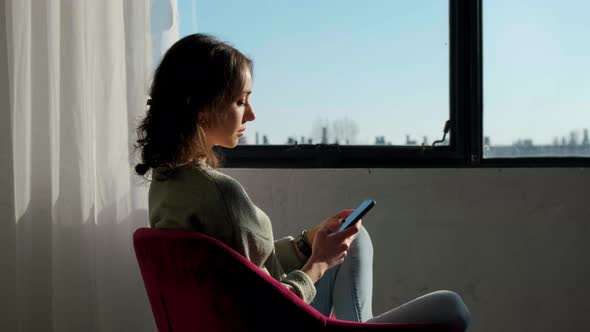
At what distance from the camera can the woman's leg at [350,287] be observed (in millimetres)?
1367

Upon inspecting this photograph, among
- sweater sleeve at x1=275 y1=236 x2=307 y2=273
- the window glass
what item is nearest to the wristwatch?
sweater sleeve at x1=275 y1=236 x2=307 y2=273

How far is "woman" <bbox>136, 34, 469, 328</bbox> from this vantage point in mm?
1104

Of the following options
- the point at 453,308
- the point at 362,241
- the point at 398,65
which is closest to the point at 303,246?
the point at 362,241

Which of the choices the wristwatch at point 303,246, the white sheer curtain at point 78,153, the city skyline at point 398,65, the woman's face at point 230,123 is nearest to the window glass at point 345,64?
the city skyline at point 398,65

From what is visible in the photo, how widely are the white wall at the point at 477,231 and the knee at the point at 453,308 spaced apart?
3.01ft

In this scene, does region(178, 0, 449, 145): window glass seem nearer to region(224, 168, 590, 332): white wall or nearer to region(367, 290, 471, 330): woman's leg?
region(224, 168, 590, 332): white wall

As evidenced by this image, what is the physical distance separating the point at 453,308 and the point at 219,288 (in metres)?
0.38

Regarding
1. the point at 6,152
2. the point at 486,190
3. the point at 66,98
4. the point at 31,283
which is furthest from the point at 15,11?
the point at 486,190

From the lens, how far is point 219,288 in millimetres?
1028

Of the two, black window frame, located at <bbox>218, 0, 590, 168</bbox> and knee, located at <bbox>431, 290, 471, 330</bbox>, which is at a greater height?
black window frame, located at <bbox>218, 0, 590, 168</bbox>

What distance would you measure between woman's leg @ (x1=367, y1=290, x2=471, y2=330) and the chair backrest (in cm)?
14

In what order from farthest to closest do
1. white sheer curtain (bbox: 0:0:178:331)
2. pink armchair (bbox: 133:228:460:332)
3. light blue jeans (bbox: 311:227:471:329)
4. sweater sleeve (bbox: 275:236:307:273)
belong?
1. white sheer curtain (bbox: 0:0:178:331)
2. sweater sleeve (bbox: 275:236:307:273)
3. light blue jeans (bbox: 311:227:471:329)
4. pink armchair (bbox: 133:228:460:332)

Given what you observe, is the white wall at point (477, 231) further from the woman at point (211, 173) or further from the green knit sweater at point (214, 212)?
the green knit sweater at point (214, 212)

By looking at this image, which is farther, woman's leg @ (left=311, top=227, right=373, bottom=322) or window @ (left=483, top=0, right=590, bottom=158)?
window @ (left=483, top=0, right=590, bottom=158)
